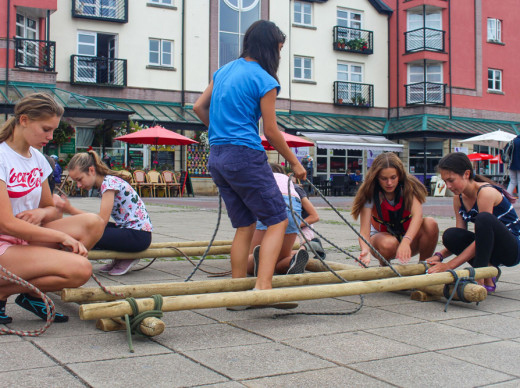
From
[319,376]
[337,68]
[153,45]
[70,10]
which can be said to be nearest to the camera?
[319,376]

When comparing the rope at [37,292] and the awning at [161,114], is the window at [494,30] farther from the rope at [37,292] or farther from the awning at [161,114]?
the rope at [37,292]

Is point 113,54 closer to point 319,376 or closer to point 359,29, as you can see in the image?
point 359,29

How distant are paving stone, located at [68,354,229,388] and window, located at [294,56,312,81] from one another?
2899 cm

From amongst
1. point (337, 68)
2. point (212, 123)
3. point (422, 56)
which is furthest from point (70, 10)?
point (212, 123)

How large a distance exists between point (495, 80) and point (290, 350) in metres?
35.4

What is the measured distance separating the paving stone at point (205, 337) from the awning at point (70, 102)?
65.9 ft

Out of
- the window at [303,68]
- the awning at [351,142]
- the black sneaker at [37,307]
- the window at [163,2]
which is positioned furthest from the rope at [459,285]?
the window at [303,68]

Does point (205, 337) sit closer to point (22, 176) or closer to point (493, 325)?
point (22, 176)

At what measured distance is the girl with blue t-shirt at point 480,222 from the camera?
441cm

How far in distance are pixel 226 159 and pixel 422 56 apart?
30628mm

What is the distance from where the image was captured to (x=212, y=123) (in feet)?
13.7

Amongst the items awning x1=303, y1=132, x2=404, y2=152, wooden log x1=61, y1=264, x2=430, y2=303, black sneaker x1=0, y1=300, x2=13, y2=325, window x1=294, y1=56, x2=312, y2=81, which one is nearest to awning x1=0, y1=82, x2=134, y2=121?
awning x1=303, y1=132, x2=404, y2=152

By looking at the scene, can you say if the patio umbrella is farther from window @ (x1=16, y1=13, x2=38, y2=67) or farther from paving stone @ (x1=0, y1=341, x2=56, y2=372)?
paving stone @ (x1=0, y1=341, x2=56, y2=372)

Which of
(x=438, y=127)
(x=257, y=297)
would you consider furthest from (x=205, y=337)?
(x=438, y=127)
